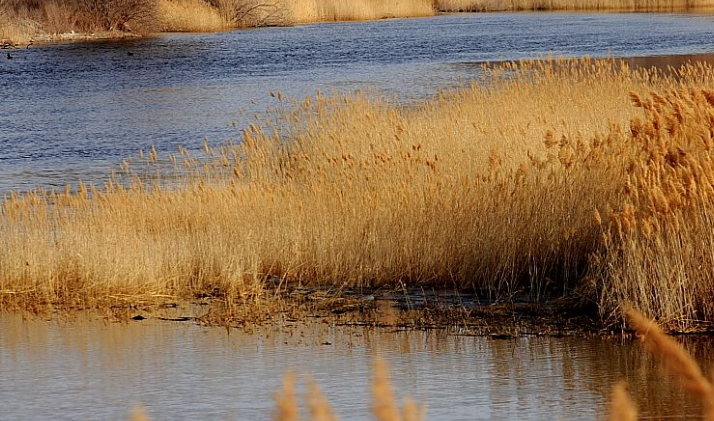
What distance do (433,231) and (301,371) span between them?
243 centimetres

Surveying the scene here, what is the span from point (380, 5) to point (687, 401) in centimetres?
4754

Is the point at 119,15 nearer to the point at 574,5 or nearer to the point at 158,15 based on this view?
the point at 158,15

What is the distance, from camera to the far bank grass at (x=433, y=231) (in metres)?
6.90

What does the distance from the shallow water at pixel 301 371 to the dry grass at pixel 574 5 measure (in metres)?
42.4

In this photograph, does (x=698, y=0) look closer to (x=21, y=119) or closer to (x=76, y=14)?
(x=76, y=14)

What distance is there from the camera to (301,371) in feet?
20.7

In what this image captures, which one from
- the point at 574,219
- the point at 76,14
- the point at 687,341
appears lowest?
the point at 687,341

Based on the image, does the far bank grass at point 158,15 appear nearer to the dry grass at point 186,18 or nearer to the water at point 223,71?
the dry grass at point 186,18

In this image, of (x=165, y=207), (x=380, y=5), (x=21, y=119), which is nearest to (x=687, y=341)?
(x=165, y=207)

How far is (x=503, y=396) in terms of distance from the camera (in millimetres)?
5816

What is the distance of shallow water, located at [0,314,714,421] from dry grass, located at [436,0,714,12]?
139 feet

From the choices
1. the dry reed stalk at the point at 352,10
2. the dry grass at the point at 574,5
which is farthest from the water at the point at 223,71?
the dry grass at the point at 574,5

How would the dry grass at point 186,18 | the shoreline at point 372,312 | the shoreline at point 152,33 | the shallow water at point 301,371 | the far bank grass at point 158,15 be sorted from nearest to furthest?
the shallow water at point 301,371 → the shoreline at point 372,312 → the shoreline at point 152,33 → the far bank grass at point 158,15 → the dry grass at point 186,18

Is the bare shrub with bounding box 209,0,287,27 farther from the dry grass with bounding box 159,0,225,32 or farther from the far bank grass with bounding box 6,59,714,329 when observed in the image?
the far bank grass with bounding box 6,59,714,329
